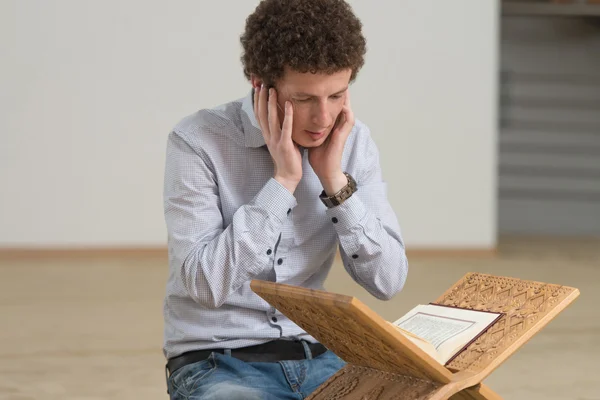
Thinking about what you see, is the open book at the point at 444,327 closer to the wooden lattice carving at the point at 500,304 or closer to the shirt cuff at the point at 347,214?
the wooden lattice carving at the point at 500,304

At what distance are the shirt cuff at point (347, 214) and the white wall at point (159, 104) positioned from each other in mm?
4543

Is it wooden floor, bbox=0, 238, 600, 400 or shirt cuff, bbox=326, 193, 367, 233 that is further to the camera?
wooden floor, bbox=0, 238, 600, 400

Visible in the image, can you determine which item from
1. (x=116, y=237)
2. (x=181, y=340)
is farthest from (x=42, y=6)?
(x=181, y=340)

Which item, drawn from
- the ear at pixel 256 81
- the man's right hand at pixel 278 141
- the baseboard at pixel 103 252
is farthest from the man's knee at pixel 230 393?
the baseboard at pixel 103 252

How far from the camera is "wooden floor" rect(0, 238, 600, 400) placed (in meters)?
3.31

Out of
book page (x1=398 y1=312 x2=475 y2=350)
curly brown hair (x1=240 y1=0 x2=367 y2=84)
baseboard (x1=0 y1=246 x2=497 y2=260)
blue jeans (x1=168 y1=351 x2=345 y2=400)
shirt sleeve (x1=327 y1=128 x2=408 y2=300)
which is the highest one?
curly brown hair (x1=240 y1=0 x2=367 y2=84)

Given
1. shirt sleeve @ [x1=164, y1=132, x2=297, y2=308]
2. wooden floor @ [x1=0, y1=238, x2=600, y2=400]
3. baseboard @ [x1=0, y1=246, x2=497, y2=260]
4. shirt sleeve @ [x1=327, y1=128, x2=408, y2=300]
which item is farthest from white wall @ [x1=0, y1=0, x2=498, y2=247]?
shirt sleeve @ [x1=164, y1=132, x2=297, y2=308]

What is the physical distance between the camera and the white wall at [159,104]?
6.17 m

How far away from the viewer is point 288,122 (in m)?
1.82

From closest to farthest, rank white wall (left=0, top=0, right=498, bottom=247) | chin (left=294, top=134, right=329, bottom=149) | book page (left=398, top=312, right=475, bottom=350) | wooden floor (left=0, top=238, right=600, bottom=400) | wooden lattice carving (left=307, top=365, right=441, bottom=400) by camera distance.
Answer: wooden lattice carving (left=307, top=365, right=441, bottom=400) → book page (left=398, top=312, right=475, bottom=350) → chin (left=294, top=134, right=329, bottom=149) → wooden floor (left=0, top=238, right=600, bottom=400) → white wall (left=0, top=0, right=498, bottom=247)

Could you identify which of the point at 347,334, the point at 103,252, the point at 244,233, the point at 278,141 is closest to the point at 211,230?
the point at 244,233

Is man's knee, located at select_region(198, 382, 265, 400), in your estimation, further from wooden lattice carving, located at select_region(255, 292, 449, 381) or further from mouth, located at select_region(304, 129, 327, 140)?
mouth, located at select_region(304, 129, 327, 140)

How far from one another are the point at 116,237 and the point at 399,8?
2737 mm

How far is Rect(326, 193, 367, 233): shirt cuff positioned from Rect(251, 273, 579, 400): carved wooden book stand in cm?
26
